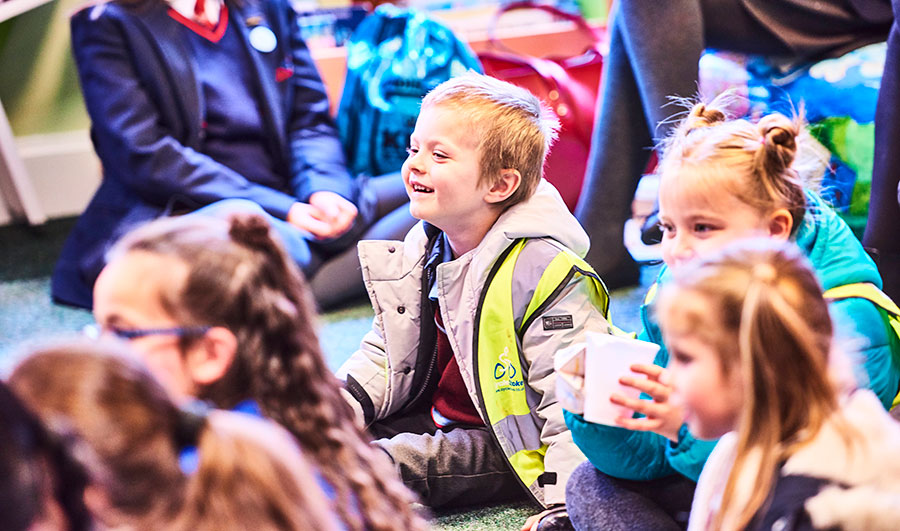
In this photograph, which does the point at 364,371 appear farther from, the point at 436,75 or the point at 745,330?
the point at 436,75

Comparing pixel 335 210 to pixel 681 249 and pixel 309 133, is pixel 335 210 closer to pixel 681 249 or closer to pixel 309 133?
pixel 309 133

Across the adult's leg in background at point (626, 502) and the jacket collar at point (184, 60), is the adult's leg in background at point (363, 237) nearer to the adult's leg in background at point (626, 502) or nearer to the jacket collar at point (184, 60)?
the jacket collar at point (184, 60)

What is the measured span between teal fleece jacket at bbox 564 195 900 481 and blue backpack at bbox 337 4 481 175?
1.25 m

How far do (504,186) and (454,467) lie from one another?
448mm

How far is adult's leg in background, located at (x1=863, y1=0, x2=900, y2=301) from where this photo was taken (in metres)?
1.54

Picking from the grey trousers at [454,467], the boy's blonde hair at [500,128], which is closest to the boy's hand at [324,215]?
the boy's blonde hair at [500,128]

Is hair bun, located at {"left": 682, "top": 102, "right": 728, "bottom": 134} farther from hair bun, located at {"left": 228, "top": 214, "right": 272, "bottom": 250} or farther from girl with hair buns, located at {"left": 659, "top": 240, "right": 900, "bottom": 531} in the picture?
hair bun, located at {"left": 228, "top": 214, "right": 272, "bottom": 250}

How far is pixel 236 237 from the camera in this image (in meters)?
0.87

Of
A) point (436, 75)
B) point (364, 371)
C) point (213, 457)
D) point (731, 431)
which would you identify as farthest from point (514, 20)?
point (213, 457)

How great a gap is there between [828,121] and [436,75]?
0.95 metres

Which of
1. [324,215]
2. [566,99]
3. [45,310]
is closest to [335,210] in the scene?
[324,215]

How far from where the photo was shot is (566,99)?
2209mm

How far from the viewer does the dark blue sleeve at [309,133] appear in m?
2.13

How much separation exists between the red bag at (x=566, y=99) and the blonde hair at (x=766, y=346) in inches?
54.3
